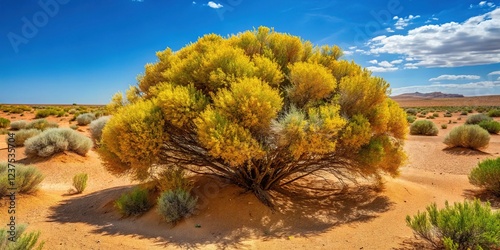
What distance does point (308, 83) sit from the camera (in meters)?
7.60

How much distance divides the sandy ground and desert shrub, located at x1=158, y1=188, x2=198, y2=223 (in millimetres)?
196

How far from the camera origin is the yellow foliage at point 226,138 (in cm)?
640

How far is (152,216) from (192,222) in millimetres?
1227

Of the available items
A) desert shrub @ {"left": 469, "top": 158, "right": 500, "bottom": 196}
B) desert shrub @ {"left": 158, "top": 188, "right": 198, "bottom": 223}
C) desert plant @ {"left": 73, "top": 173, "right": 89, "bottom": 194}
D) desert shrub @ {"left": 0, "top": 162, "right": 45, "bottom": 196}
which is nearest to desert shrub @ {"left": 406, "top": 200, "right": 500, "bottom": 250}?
desert shrub @ {"left": 469, "top": 158, "right": 500, "bottom": 196}

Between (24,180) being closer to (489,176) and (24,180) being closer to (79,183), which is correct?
(79,183)

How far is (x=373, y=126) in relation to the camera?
798cm

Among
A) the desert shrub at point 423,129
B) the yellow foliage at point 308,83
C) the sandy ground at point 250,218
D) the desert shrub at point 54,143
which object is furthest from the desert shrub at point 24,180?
the desert shrub at point 423,129

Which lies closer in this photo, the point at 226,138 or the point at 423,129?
the point at 226,138

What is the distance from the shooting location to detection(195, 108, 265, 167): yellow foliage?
6398 millimetres

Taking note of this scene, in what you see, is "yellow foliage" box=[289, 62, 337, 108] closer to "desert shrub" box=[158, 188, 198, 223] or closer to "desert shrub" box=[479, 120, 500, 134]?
"desert shrub" box=[158, 188, 198, 223]

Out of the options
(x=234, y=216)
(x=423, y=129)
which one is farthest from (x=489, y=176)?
(x=423, y=129)

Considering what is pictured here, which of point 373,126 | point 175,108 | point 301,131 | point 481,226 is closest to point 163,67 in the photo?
point 175,108

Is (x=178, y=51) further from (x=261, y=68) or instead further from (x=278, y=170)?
(x=278, y=170)

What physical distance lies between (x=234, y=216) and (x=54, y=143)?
10566 mm
